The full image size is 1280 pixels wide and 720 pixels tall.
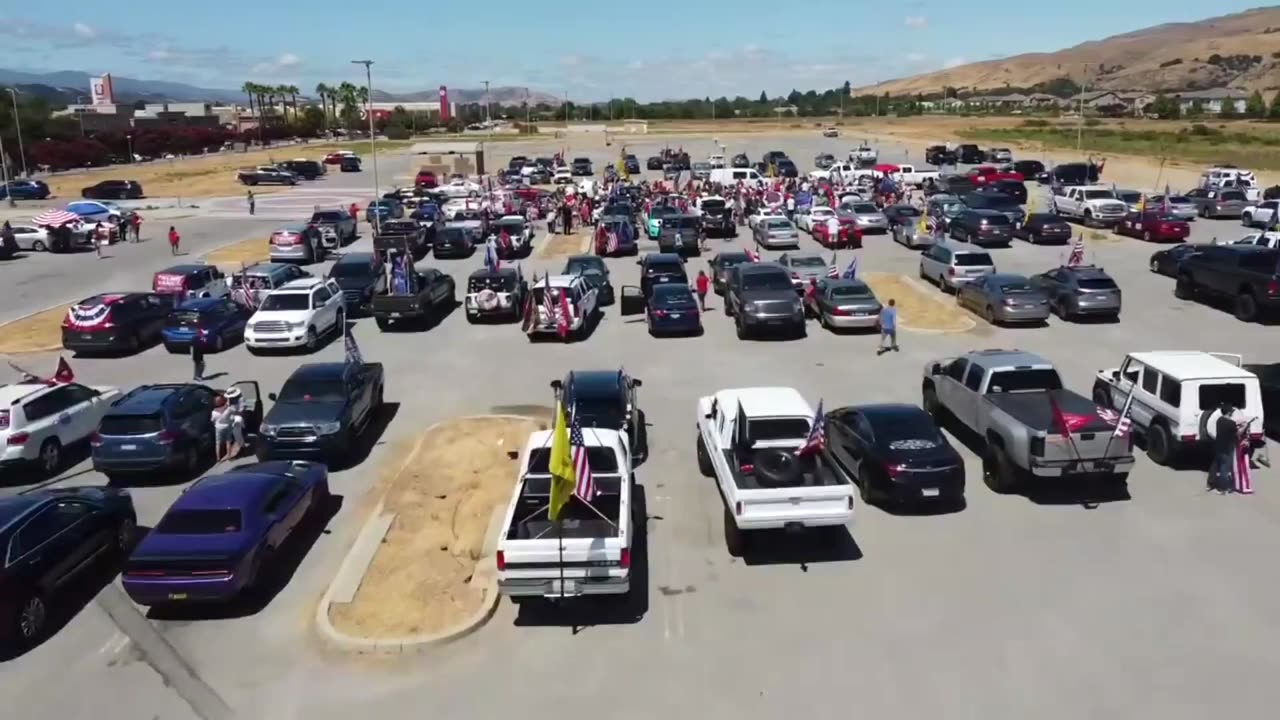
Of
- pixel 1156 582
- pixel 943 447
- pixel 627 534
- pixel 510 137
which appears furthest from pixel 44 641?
pixel 510 137

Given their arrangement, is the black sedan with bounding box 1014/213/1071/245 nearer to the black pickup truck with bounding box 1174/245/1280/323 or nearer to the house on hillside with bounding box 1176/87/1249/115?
the black pickup truck with bounding box 1174/245/1280/323

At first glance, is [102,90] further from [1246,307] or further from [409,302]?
[1246,307]

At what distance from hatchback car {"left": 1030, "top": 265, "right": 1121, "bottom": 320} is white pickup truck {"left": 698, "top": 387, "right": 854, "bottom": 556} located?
15.4 metres

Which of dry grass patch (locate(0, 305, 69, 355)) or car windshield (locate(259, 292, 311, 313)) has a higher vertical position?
car windshield (locate(259, 292, 311, 313))

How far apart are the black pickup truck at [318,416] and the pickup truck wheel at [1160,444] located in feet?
45.9

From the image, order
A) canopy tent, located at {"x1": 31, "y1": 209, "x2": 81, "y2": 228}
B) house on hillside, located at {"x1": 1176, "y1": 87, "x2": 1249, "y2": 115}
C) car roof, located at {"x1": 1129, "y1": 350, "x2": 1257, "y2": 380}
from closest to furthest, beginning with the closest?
car roof, located at {"x1": 1129, "y1": 350, "x2": 1257, "y2": 380} → canopy tent, located at {"x1": 31, "y1": 209, "x2": 81, "y2": 228} → house on hillside, located at {"x1": 1176, "y1": 87, "x2": 1249, "y2": 115}

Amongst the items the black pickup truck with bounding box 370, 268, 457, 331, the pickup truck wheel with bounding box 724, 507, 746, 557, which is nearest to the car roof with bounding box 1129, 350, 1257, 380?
the pickup truck wheel with bounding box 724, 507, 746, 557

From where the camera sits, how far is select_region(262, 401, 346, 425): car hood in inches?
687

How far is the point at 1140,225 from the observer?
4212 cm

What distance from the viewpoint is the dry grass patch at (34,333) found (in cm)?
2784

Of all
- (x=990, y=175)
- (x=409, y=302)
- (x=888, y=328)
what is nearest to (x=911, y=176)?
(x=990, y=175)

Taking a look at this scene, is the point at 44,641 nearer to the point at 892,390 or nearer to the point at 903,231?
the point at 892,390

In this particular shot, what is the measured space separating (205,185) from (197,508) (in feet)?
249

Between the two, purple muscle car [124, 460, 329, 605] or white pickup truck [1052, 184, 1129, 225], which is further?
white pickup truck [1052, 184, 1129, 225]
